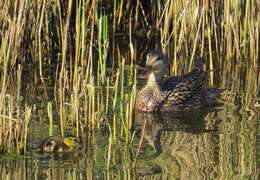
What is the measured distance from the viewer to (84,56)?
8.85m

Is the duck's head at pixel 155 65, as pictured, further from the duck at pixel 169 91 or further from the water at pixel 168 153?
the water at pixel 168 153

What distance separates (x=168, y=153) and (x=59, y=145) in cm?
90

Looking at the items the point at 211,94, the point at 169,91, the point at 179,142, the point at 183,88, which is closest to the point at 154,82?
the point at 169,91

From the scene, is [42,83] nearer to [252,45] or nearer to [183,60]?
[183,60]

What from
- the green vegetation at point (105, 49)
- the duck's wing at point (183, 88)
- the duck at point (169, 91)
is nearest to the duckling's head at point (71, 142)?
the green vegetation at point (105, 49)

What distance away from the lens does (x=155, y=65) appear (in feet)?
32.2

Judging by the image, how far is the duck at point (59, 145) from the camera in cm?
752

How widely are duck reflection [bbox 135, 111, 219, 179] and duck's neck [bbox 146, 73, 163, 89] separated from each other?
535 mm

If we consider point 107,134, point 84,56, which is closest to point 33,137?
point 107,134

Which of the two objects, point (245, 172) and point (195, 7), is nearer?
point (245, 172)

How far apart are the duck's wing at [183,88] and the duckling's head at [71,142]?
2.25 meters

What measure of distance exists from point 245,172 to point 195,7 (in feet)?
13.1

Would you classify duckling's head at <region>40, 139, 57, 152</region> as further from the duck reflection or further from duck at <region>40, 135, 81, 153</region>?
the duck reflection

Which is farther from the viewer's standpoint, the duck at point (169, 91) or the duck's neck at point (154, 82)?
the duck's neck at point (154, 82)
